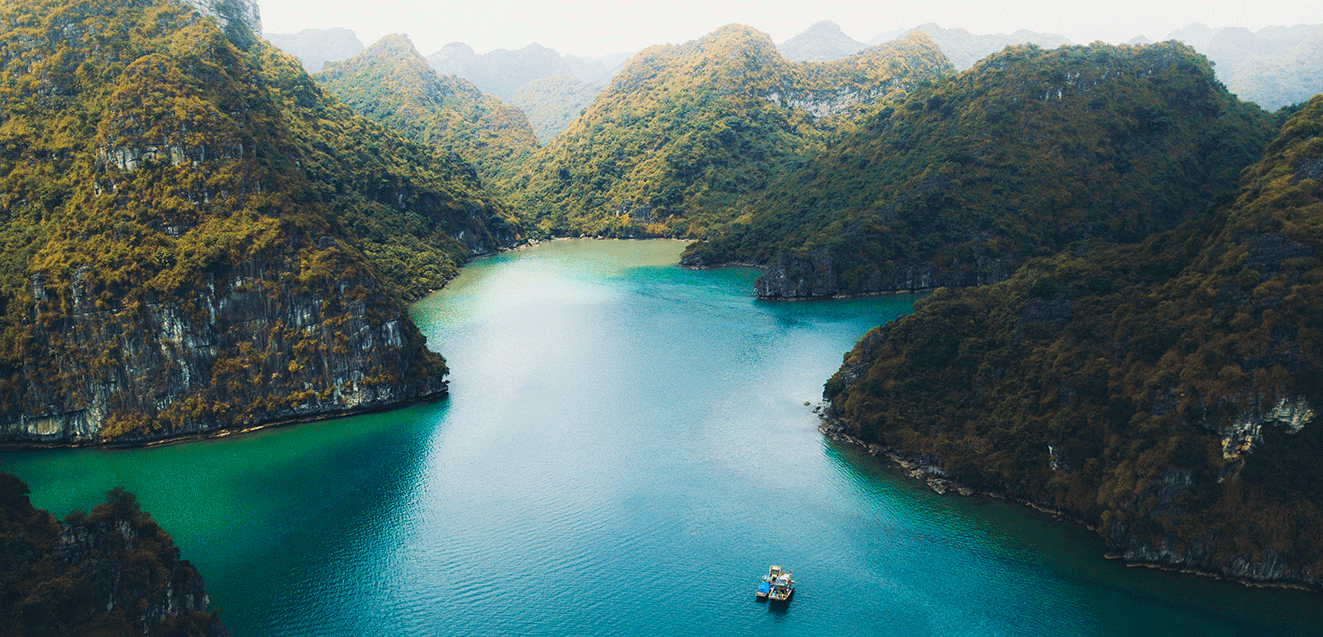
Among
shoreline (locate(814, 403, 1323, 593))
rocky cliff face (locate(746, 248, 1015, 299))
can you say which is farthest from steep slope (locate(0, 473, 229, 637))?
rocky cliff face (locate(746, 248, 1015, 299))

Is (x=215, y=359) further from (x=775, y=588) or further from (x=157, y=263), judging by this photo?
(x=775, y=588)

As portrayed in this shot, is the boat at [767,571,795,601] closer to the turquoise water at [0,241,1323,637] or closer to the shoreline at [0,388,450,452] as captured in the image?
the turquoise water at [0,241,1323,637]

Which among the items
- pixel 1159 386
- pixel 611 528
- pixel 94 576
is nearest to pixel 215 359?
pixel 94 576

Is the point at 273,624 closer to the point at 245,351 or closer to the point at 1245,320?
the point at 245,351

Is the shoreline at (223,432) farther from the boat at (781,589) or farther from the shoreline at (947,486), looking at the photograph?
the boat at (781,589)

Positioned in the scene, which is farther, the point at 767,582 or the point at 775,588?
the point at 767,582

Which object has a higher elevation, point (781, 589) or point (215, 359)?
point (215, 359)

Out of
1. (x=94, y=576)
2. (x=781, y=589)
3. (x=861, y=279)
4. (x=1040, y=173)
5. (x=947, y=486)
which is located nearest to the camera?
(x=94, y=576)
